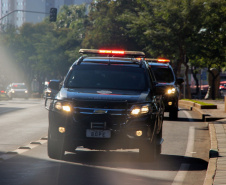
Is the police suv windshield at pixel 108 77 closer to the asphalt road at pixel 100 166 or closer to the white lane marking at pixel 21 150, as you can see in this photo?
the asphalt road at pixel 100 166

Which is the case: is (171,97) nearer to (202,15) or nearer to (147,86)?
(147,86)

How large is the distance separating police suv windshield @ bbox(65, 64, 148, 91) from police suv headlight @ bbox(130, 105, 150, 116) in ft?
3.25

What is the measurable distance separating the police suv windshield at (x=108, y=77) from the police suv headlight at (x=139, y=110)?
0.99 meters

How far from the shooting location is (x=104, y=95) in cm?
1054

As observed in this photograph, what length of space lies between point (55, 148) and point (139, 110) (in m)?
1.62

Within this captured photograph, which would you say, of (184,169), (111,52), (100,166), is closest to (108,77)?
(111,52)

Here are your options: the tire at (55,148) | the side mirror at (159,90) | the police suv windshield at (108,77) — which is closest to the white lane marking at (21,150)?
the tire at (55,148)

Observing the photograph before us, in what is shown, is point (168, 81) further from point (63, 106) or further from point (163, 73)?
point (63, 106)

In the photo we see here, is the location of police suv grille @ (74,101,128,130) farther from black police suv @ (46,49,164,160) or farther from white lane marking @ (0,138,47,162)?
white lane marking @ (0,138,47,162)

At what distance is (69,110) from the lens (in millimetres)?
10391

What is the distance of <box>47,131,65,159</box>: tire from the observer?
35.0ft

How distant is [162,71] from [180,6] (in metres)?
20.1

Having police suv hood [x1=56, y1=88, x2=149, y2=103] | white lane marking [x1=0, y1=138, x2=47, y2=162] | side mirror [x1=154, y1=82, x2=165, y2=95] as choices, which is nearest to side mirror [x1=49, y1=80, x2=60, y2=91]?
police suv hood [x1=56, y1=88, x2=149, y2=103]

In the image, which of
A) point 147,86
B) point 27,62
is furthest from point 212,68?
point 147,86
